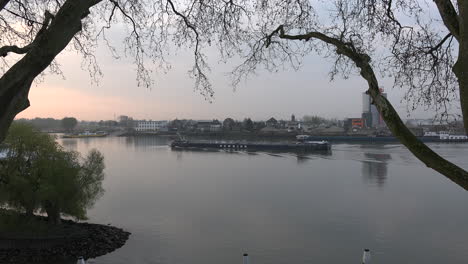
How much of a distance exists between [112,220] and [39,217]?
297 centimetres

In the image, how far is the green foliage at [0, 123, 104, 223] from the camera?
1556cm

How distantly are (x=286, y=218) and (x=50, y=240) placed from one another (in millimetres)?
9528

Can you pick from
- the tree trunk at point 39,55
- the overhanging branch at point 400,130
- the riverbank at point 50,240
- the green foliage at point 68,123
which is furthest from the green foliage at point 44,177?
the green foliage at point 68,123

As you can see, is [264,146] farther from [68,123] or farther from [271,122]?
[68,123]

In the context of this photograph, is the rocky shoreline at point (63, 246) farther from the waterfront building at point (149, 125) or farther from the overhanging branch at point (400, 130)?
the waterfront building at point (149, 125)

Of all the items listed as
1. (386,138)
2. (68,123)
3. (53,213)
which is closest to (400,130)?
(53,213)

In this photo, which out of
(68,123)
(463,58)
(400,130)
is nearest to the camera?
(463,58)

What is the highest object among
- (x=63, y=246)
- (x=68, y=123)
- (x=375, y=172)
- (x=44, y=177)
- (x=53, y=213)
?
(x=68, y=123)

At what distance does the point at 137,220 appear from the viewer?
18016 mm

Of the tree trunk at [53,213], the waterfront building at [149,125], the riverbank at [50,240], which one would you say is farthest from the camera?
the waterfront building at [149,125]

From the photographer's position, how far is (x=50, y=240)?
15469mm

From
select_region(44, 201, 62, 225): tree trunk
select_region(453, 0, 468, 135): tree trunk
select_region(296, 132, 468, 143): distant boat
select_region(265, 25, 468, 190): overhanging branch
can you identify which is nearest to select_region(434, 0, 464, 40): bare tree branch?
select_region(453, 0, 468, 135): tree trunk

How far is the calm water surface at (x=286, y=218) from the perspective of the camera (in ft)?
44.8

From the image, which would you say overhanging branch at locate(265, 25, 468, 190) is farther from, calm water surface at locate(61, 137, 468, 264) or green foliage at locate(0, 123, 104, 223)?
green foliage at locate(0, 123, 104, 223)
